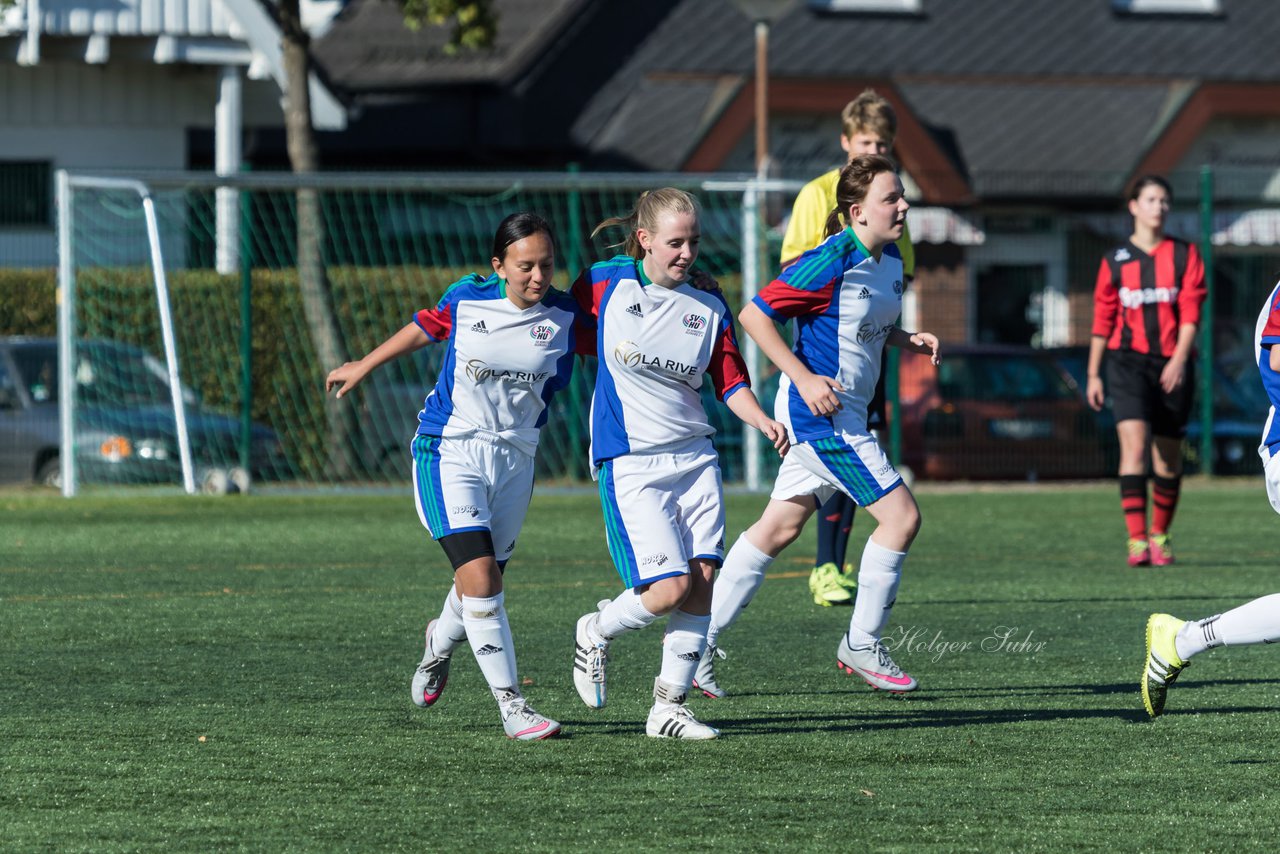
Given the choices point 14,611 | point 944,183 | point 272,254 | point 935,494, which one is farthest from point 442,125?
point 14,611

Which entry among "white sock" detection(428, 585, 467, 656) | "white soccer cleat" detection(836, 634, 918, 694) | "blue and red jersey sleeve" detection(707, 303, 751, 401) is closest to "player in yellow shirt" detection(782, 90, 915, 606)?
"white soccer cleat" detection(836, 634, 918, 694)

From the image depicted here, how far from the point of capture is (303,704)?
6578mm

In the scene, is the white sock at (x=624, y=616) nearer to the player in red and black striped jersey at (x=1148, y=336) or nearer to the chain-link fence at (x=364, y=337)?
the player in red and black striped jersey at (x=1148, y=336)

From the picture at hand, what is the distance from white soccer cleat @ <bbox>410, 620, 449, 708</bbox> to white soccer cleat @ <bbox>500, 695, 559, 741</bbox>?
16.5 inches

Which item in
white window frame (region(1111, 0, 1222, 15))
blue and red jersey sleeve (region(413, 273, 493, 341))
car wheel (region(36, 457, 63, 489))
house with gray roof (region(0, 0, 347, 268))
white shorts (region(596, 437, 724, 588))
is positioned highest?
white window frame (region(1111, 0, 1222, 15))

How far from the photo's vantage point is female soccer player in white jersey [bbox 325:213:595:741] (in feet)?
19.8

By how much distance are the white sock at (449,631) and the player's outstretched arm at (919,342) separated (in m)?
1.69

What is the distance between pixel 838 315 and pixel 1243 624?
167 cm

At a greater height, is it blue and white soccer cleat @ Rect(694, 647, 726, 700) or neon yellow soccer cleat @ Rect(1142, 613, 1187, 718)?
neon yellow soccer cleat @ Rect(1142, 613, 1187, 718)

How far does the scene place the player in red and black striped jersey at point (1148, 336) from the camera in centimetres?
1058

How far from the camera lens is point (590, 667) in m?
6.18

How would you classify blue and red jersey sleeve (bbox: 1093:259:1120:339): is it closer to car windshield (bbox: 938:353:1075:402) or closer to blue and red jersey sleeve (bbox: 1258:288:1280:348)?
blue and red jersey sleeve (bbox: 1258:288:1280:348)

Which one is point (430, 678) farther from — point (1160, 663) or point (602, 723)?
point (1160, 663)

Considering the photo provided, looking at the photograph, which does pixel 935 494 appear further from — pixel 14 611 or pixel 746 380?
pixel 746 380
